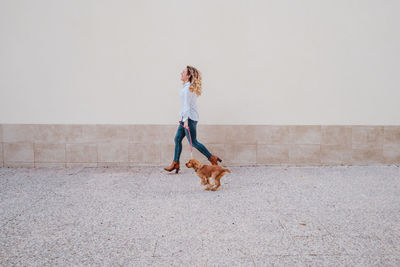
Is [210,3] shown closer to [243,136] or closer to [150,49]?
[150,49]

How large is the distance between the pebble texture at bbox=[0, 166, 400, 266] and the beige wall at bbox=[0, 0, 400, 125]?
1.42 meters

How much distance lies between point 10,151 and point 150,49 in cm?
361

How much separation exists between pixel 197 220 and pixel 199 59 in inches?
139

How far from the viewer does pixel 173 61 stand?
5879 mm

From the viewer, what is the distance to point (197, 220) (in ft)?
11.2

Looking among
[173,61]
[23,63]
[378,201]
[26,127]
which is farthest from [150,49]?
[378,201]

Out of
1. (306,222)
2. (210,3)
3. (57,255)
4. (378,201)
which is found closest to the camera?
(57,255)

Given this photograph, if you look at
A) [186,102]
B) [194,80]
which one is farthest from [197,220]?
[194,80]

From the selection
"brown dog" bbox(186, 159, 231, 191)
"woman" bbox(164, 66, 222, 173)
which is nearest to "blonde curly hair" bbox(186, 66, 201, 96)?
"woman" bbox(164, 66, 222, 173)

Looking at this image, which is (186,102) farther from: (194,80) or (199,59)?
(199,59)

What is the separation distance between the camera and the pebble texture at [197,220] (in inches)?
104

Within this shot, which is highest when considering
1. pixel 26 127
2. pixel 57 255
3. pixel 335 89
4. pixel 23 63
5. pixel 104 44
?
pixel 104 44

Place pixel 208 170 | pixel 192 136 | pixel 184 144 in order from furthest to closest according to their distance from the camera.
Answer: pixel 184 144 → pixel 192 136 → pixel 208 170

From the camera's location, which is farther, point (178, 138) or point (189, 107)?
point (178, 138)
